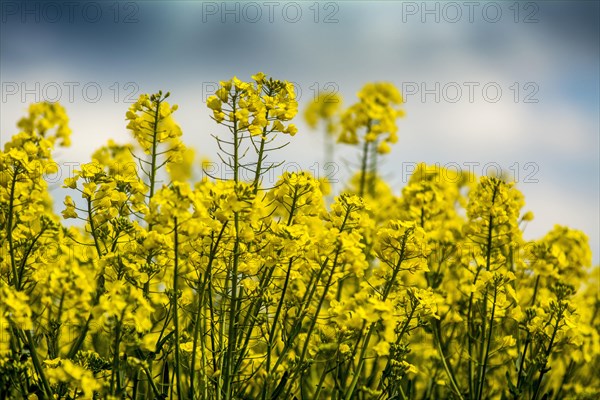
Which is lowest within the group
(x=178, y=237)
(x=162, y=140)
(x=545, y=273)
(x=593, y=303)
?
(x=593, y=303)

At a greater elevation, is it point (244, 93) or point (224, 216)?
point (244, 93)

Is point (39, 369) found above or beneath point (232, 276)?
beneath

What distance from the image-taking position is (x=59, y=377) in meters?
3.20

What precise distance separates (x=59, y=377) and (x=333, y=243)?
4.56ft

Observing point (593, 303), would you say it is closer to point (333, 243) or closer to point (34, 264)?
point (333, 243)

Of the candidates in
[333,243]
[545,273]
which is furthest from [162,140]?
[545,273]

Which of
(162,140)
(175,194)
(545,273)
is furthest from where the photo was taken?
(545,273)

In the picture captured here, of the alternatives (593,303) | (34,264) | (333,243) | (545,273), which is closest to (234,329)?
(333,243)

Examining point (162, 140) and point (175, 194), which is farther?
point (162, 140)

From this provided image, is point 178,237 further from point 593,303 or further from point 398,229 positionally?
point 593,303

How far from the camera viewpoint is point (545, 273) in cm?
516

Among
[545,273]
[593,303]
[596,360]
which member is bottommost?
[596,360]

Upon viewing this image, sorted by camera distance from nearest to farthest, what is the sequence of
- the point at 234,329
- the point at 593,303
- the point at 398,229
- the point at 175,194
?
the point at 175,194 < the point at 234,329 < the point at 398,229 < the point at 593,303

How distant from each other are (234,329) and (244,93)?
1.22 m
